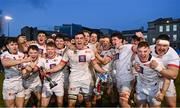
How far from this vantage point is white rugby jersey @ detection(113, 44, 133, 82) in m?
10.5

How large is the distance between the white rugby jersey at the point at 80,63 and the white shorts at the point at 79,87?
102 mm

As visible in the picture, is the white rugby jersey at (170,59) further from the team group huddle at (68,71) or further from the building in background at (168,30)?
the building in background at (168,30)

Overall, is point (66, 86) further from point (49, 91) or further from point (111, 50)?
point (111, 50)

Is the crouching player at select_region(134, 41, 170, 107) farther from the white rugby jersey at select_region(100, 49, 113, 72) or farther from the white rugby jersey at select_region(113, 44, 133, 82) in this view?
the white rugby jersey at select_region(100, 49, 113, 72)

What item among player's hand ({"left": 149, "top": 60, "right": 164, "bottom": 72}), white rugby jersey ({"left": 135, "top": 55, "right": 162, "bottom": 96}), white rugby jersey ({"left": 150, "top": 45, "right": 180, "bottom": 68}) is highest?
white rugby jersey ({"left": 150, "top": 45, "right": 180, "bottom": 68})

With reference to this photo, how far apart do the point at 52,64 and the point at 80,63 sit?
0.80 m

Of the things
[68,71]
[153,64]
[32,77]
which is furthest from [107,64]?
[153,64]

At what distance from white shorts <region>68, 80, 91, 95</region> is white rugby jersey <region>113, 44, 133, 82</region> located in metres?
0.91

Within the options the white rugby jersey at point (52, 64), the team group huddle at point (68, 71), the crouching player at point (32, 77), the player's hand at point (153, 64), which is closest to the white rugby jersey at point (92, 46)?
the team group huddle at point (68, 71)

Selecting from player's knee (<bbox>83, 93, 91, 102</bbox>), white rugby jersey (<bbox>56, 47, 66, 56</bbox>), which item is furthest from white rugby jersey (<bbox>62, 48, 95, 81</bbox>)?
white rugby jersey (<bbox>56, 47, 66, 56</bbox>)

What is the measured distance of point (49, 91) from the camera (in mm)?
10508

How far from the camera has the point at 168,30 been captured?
95.7 meters

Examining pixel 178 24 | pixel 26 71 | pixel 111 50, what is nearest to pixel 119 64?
pixel 111 50

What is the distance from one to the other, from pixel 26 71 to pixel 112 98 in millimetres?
3012
